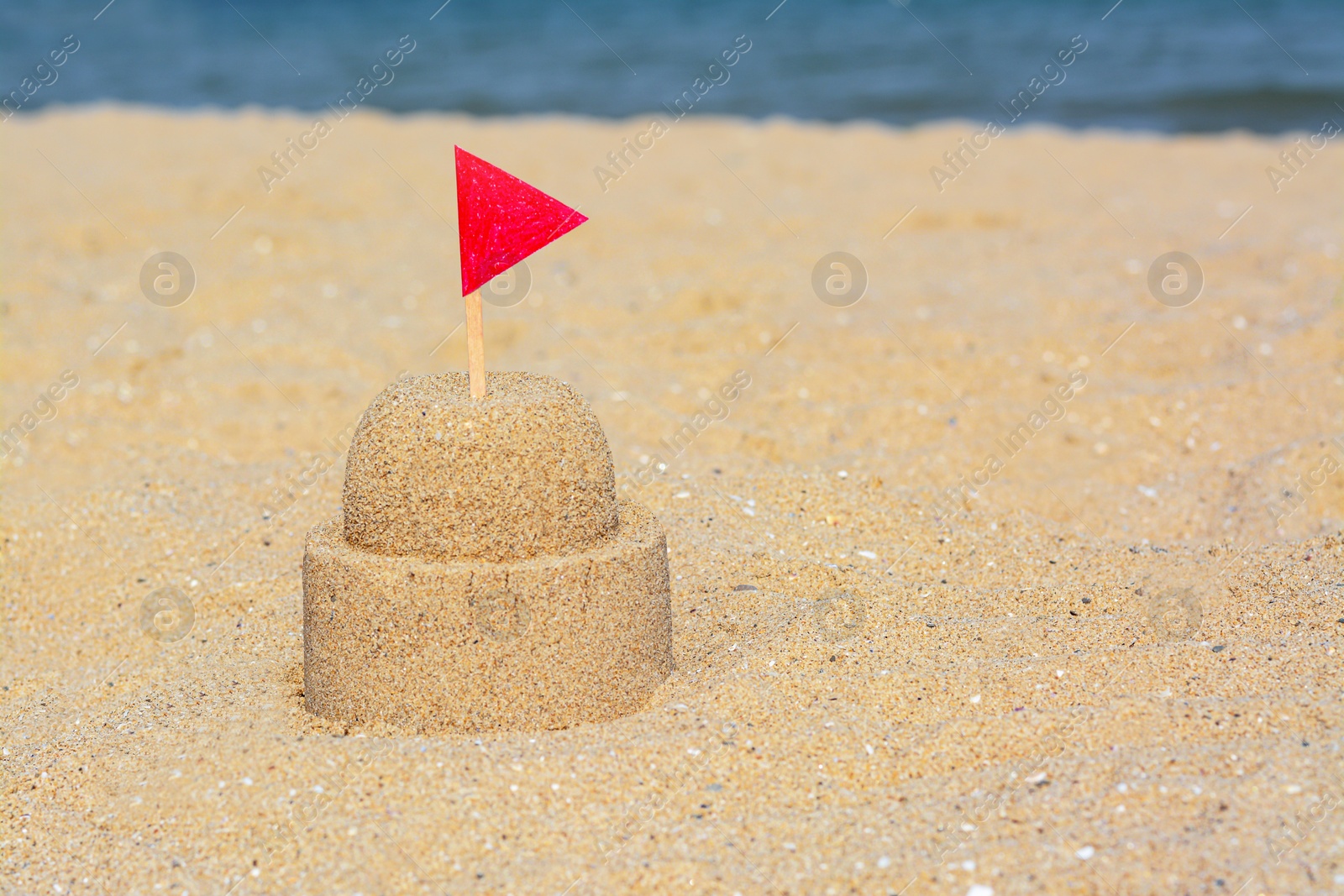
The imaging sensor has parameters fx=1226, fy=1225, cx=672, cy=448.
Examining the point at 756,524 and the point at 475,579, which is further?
the point at 756,524

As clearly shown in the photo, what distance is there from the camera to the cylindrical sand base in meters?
2.84

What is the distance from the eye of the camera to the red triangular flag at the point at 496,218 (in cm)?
295

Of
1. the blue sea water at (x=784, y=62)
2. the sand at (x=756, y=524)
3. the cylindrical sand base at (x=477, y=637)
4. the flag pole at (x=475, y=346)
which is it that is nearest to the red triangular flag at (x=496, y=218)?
the flag pole at (x=475, y=346)

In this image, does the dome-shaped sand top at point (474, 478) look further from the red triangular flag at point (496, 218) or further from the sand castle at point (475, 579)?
the red triangular flag at point (496, 218)

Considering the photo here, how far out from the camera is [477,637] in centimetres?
285

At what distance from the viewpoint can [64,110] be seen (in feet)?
41.6

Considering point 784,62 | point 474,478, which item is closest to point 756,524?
point 474,478

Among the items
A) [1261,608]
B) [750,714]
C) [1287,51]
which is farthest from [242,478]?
[1287,51]

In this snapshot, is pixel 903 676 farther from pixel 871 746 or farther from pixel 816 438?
pixel 816 438

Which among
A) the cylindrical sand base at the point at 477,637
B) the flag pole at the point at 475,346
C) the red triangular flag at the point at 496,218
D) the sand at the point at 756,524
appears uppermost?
the red triangular flag at the point at 496,218

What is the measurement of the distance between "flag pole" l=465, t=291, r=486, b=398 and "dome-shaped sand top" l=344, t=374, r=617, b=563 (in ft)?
0.12

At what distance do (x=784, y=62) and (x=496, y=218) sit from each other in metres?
13.7

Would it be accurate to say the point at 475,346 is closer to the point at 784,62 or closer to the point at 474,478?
the point at 474,478

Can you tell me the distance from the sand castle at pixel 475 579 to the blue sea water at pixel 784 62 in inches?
414
